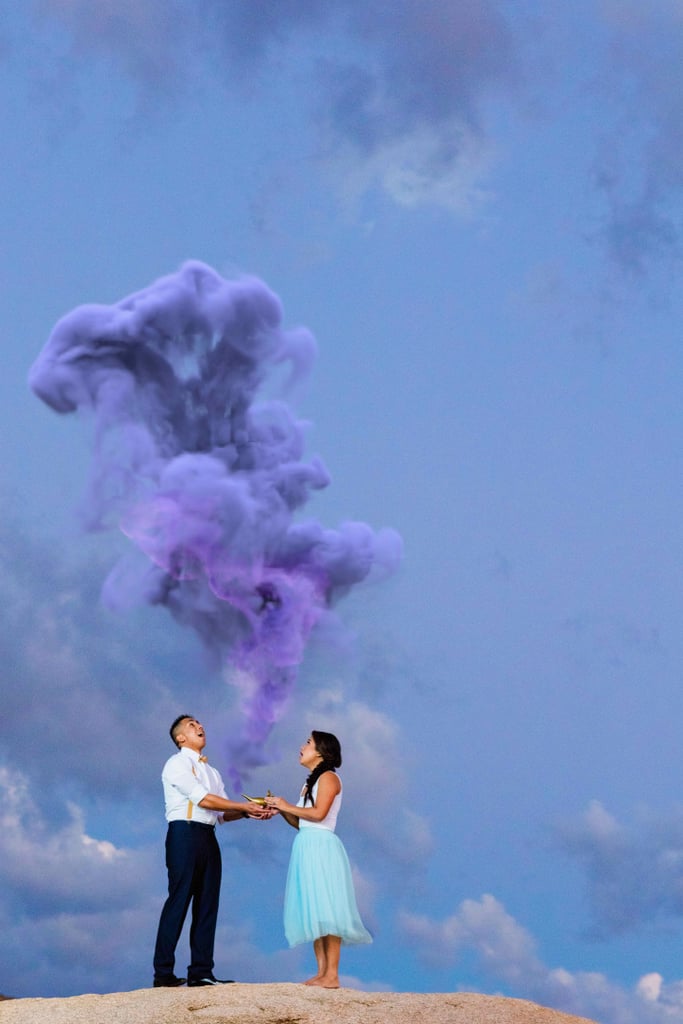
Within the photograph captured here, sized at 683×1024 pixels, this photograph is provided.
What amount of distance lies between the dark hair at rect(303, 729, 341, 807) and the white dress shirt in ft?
3.54

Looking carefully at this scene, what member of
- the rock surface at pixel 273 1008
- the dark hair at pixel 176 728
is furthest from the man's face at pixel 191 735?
the rock surface at pixel 273 1008

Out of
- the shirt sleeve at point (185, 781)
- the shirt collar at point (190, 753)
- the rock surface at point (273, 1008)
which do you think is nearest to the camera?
the rock surface at point (273, 1008)

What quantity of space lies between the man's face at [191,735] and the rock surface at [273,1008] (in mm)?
2738

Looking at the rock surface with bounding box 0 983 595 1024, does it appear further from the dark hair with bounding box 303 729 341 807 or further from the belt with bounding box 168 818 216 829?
the dark hair with bounding box 303 729 341 807

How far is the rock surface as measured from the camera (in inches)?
512

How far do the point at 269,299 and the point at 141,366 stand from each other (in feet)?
8.33

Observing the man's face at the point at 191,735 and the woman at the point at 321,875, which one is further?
the man's face at the point at 191,735

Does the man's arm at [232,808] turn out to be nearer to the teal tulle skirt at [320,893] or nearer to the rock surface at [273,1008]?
the teal tulle skirt at [320,893]

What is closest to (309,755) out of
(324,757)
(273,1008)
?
(324,757)

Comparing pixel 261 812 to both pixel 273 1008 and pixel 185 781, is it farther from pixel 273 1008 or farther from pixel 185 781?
pixel 273 1008

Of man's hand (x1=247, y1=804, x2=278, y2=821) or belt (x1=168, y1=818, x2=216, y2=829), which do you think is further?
man's hand (x1=247, y1=804, x2=278, y2=821)

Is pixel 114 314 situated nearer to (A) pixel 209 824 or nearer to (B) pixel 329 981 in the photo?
(A) pixel 209 824

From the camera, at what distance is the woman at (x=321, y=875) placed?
45.9ft

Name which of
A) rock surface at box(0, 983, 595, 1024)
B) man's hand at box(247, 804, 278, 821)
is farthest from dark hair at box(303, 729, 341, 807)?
rock surface at box(0, 983, 595, 1024)
